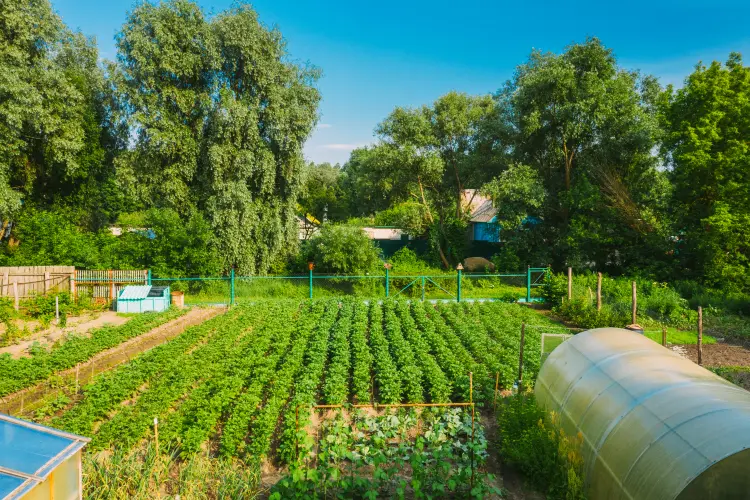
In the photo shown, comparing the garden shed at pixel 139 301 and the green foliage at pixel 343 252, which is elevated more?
the green foliage at pixel 343 252

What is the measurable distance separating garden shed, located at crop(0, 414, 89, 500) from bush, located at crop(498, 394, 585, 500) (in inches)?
212

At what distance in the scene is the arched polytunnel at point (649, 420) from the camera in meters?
4.57

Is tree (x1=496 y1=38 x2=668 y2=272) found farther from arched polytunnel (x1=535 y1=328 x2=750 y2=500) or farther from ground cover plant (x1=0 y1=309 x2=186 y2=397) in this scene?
ground cover plant (x1=0 y1=309 x2=186 y2=397)

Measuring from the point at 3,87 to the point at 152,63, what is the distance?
549cm

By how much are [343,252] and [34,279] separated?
11.5 metres

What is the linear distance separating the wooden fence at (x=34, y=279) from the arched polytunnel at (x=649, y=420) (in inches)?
678

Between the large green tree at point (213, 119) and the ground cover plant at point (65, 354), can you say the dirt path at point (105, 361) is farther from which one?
the large green tree at point (213, 119)

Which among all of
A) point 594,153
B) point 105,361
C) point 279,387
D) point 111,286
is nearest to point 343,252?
point 111,286

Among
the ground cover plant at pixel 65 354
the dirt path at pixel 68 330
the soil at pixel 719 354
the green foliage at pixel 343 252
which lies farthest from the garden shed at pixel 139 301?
the soil at pixel 719 354

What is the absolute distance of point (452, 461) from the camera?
24.2 ft

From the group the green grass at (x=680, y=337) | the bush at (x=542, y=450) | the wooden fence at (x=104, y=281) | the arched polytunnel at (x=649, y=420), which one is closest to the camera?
the arched polytunnel at (x=649, y=420)

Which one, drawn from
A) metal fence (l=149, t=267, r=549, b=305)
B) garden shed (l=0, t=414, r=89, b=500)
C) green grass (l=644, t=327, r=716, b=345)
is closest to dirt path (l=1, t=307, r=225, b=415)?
metal fence (l=149, t=267, r=549, b=305)

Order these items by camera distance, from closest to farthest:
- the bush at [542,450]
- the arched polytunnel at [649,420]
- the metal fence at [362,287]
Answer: the arched polytunnel at [649,420], the bush at [542,450], the metal fence at [362,287]

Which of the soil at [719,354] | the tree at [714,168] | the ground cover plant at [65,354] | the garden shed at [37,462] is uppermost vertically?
the tree at [714,168]
